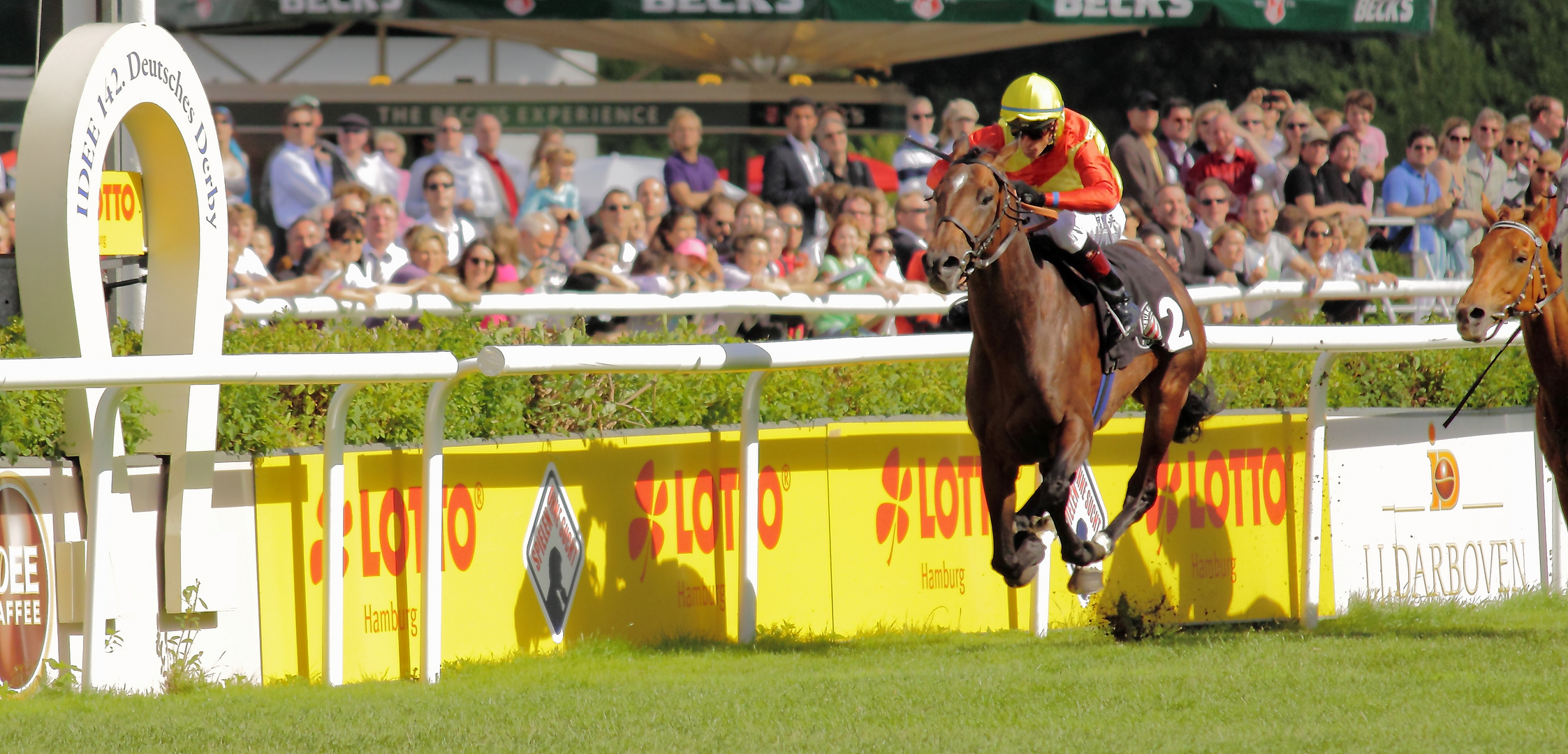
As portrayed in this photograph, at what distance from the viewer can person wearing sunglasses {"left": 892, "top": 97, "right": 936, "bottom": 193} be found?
474 inches

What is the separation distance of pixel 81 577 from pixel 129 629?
0.72ft

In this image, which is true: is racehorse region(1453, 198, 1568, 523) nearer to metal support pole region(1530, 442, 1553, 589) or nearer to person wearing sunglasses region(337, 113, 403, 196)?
metal support pole region(1530, 442, 1553, 589)

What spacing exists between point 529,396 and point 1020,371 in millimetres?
1660

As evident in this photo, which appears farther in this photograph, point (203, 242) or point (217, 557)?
point (203, 242)

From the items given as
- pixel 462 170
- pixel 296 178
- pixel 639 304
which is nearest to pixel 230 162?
pixel 296 178

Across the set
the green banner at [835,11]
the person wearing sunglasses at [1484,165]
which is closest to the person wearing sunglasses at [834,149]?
the green banner at [835,11]

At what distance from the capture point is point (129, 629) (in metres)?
5.22

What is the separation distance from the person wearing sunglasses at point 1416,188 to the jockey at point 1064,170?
7.01 meters

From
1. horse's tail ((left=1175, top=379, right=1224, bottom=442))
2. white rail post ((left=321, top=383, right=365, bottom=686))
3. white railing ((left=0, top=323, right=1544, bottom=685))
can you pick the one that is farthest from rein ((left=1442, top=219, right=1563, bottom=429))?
white rail post ((left=321, top=383, right=365, bottom=686))

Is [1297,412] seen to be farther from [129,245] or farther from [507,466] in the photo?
[129,245]

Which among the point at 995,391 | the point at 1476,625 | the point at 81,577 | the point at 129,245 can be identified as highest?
the point at 129,245

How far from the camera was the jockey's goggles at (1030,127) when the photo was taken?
21.2 feet

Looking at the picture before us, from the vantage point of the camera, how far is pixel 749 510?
21.1 ft

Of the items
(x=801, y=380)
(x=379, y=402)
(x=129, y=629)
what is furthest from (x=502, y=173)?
(x=129, y=629)
